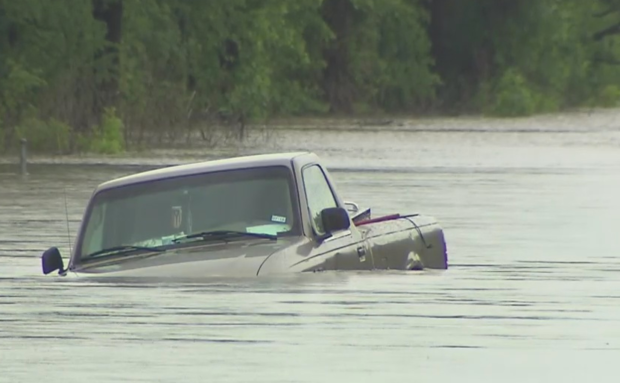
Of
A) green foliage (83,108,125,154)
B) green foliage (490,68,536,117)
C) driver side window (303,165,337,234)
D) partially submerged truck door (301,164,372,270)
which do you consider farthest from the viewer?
green foliage (490,68,536,117)

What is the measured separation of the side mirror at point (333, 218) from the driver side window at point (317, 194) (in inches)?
3.7

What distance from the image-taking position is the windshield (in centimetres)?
1498

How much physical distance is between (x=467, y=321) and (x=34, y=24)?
1493 inches

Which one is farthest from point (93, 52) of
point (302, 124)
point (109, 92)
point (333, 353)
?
point (333, 353)

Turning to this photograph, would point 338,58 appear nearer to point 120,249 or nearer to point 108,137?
point 108,137

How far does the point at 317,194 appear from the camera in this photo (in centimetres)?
1541

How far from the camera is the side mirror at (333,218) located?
14898 millimetres

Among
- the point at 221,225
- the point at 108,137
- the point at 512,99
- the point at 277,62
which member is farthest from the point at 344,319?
the point at 512,99

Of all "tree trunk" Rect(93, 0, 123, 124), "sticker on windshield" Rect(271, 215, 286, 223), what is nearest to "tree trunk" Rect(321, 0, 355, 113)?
"tree trunk" Rect(93, 0, 123, 124)

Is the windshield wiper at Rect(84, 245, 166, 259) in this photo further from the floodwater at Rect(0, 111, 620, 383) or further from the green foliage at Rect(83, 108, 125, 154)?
the green foliage at Rect(83, 108, 125, 154)

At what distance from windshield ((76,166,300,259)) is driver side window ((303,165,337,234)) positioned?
7.3 inches

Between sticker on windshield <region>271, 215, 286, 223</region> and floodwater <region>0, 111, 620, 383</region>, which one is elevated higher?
sticker on windshield <region>271, 215, 286, 223</region>

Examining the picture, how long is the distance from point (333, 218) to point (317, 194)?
Result: 21.6 inches

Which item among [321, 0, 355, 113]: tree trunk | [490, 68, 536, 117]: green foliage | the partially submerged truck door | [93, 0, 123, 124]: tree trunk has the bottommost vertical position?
[490, 68, 536, 117]: green foliage
